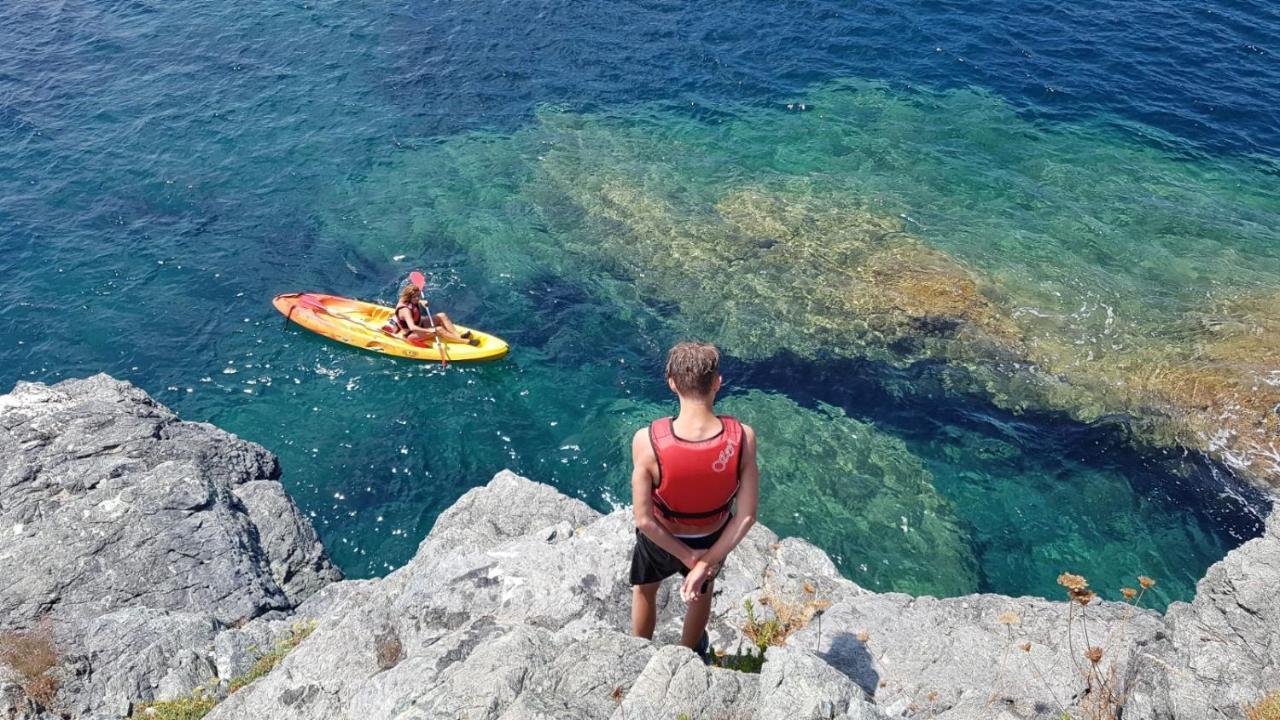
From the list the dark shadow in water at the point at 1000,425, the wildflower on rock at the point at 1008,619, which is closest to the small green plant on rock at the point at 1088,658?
the wildflower on rock at the point at 1008,619

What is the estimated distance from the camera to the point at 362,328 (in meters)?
16.1

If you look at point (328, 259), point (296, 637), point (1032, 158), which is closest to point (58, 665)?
point (296, 637)

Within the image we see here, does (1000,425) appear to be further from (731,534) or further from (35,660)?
(35,660)

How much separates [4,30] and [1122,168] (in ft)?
113

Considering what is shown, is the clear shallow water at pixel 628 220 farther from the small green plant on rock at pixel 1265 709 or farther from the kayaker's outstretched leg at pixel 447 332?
the small green plant on rock at pixel 1265 709

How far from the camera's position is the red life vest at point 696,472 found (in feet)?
17.1

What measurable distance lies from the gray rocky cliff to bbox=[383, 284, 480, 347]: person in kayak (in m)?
4.03

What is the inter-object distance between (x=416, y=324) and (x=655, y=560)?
11.0 m

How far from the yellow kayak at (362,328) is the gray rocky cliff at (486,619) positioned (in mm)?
3823

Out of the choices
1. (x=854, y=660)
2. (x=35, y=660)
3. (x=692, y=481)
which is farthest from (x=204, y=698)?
(x=854, y=660)

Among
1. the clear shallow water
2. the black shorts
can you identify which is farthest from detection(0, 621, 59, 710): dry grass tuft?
the black shorts

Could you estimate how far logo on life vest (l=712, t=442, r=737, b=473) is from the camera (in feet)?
17.3

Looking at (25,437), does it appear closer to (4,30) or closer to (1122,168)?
(1122,168)

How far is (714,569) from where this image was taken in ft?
19.2
